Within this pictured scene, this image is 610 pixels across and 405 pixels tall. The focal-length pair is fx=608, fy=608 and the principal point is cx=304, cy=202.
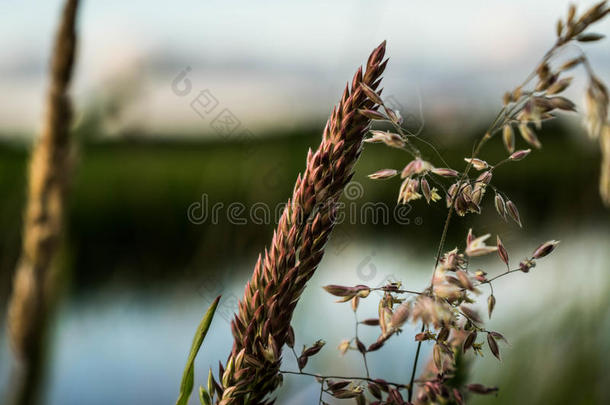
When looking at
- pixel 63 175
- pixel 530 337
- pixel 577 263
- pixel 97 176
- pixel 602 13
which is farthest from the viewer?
pixel 97 176

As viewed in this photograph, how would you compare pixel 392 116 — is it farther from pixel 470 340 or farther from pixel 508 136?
pixel 470 340

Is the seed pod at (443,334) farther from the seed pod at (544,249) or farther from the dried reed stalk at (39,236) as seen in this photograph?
the dried reed stalk at (39,236)

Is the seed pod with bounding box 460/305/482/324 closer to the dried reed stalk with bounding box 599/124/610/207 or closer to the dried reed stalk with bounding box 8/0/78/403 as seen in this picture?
the dried reed stalk with bounding box 599/124/610/207

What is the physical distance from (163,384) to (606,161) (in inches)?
171

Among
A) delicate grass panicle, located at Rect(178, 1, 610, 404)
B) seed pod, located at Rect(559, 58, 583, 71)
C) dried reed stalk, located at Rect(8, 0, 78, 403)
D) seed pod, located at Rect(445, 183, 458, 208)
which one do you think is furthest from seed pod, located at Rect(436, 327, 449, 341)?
dried reed stalk, located at Rect(8, 0, 78, 403)

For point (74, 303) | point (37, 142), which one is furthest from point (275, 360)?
point (74, 303)

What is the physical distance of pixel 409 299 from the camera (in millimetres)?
469

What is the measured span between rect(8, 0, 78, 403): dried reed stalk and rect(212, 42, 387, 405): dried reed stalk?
0.77 meters

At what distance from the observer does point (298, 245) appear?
496mm

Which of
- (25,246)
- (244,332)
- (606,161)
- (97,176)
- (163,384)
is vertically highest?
(97,176)

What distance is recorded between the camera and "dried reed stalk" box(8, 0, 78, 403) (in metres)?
1.15

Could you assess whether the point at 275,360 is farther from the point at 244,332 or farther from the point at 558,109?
the point at 558,109

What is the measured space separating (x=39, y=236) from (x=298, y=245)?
0.88 meters

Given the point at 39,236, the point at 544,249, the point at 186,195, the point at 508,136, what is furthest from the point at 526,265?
the point at 186,195
